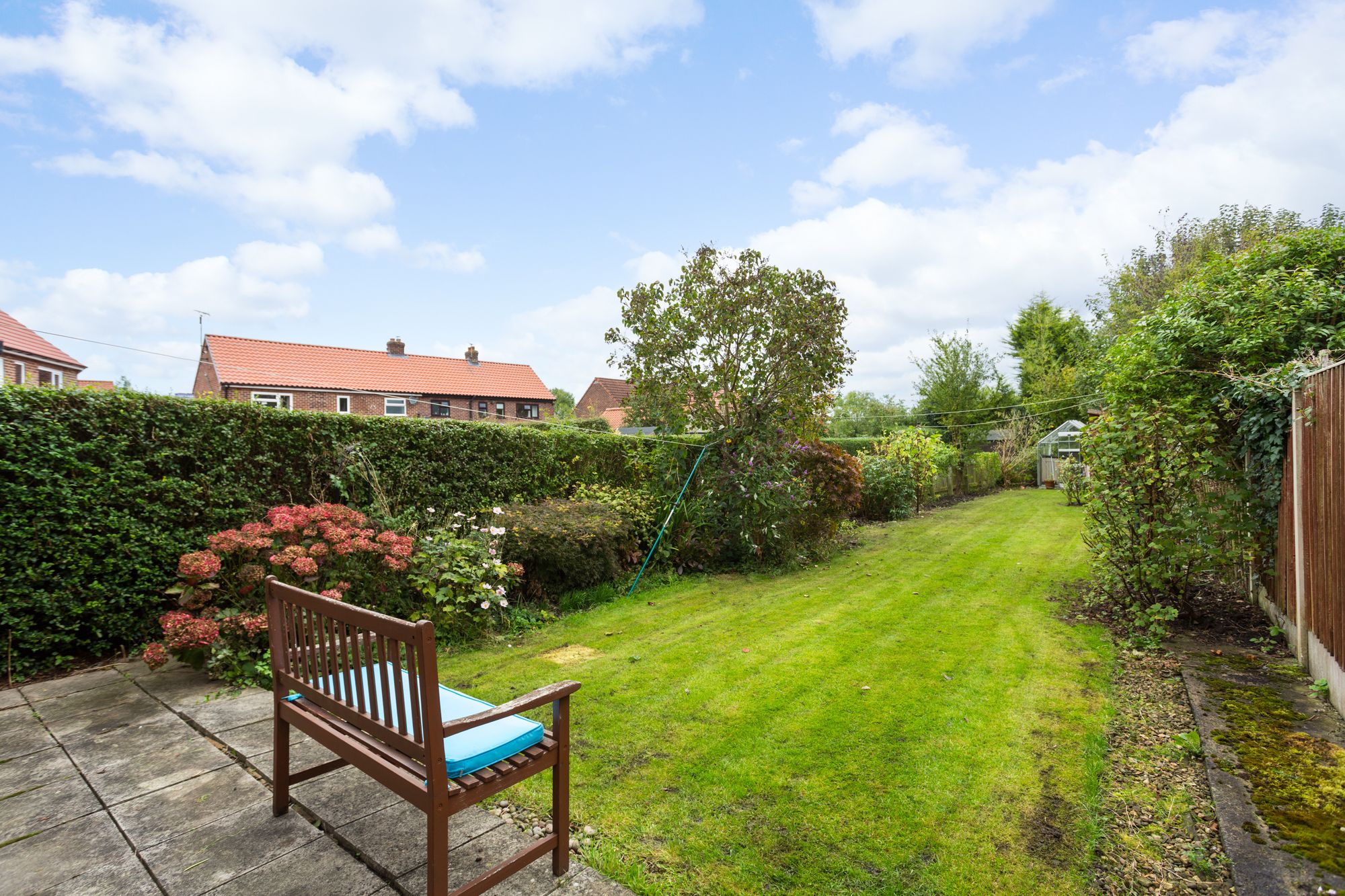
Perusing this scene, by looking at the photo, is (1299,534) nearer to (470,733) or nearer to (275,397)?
(470,733)

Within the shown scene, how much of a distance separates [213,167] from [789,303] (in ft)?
34.0

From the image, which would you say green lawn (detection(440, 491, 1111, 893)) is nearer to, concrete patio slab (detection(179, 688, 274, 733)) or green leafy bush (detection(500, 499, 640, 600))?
green leafy bush (detection(500, 499, 640, 600))

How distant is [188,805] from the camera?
2580mm

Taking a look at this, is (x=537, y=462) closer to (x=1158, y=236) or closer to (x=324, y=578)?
(x=324, y=578)

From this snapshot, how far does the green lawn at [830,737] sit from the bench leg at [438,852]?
732 millimetres

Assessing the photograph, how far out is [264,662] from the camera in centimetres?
426

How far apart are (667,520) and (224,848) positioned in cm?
617

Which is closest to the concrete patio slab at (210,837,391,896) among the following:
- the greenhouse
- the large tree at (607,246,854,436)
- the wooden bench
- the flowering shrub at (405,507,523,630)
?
the wooden bench

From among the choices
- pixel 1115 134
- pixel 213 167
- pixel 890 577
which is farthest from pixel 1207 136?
pixel 213 167

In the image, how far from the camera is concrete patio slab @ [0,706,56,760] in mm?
3121

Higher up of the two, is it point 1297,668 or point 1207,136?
point 1207,136

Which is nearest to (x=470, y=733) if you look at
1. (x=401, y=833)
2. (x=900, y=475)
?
(x=401, y=833)

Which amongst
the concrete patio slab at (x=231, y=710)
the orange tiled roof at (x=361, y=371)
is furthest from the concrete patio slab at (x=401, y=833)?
the orange tiled roof at (x=361, y=371)

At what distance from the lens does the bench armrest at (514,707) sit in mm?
1788
